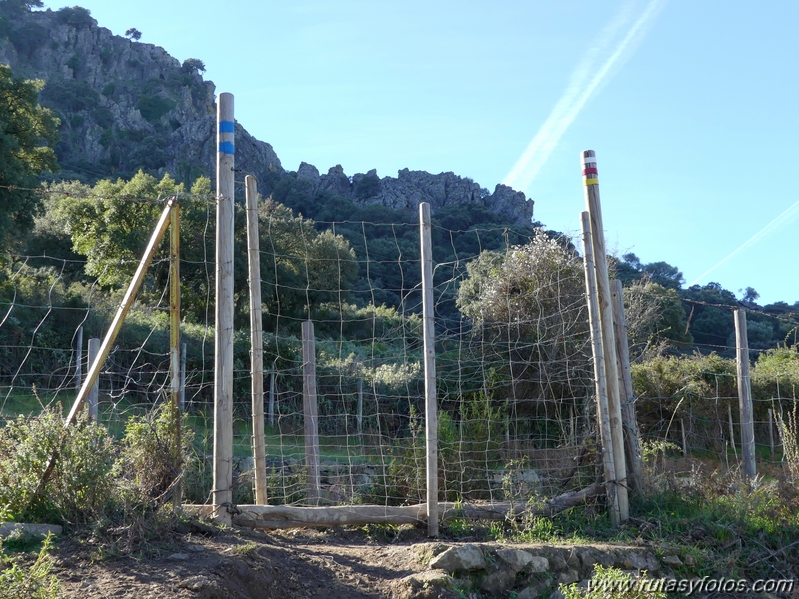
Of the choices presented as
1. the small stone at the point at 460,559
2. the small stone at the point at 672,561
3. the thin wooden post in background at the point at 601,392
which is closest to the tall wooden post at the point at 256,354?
the small stone at the point at 460,559

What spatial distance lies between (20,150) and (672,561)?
66.8 feet

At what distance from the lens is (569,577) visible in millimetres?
5039

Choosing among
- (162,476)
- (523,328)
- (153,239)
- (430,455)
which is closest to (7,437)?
(162,476)

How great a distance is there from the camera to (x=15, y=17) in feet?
316

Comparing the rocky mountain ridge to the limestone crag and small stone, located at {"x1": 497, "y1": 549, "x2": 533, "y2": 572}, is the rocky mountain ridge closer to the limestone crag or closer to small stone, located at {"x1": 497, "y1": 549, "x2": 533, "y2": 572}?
the limestone crag

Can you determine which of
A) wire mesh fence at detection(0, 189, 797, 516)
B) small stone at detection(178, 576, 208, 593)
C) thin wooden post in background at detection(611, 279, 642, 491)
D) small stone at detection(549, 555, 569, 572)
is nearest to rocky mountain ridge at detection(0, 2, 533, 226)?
wire mesh fence at detection(0, 189, 797, 516)

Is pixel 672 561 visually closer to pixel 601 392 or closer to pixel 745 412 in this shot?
pixel 601 392

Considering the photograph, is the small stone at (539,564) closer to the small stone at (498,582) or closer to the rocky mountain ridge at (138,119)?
the small stone at (498,582)

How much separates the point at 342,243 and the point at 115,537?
85.6 feet

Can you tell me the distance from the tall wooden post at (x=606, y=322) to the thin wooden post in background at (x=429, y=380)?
1683mm

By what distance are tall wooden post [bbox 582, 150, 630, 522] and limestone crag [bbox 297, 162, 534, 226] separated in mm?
53629

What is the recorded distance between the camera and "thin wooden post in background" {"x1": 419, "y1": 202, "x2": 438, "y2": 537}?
18.3 feet

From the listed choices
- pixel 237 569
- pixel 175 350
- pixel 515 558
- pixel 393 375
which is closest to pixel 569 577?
pixel 515 558

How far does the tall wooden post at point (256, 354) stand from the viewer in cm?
566
